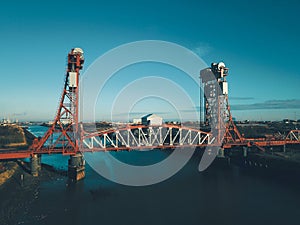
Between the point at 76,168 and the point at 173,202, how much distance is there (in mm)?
19209

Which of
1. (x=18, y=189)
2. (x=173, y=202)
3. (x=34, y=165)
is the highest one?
(x=34, y=165)

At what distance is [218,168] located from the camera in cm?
5406

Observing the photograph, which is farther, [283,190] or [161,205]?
[283,190]

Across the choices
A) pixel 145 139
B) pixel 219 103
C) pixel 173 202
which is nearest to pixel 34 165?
pixel 145 139

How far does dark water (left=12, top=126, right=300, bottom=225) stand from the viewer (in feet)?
89.8

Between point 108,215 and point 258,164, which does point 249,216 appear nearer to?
point 108,215

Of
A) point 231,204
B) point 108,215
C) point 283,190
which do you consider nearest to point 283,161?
point 283,190

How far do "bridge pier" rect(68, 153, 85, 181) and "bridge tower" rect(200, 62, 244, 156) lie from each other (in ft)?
109

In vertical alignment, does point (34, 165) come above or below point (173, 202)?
above

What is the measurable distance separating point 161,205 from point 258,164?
3142 cm

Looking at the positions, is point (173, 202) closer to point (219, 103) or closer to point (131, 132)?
point (131, 132)

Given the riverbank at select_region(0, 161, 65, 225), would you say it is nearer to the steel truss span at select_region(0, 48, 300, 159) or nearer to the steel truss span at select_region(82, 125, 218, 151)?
the steel truss span at select_region(0, 48, 300, 159)

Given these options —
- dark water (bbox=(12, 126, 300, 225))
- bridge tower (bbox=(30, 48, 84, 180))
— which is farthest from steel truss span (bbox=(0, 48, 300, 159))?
dark water (bbox=(12, 126, 300, 225))

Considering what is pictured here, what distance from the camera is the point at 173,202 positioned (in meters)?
32.6
